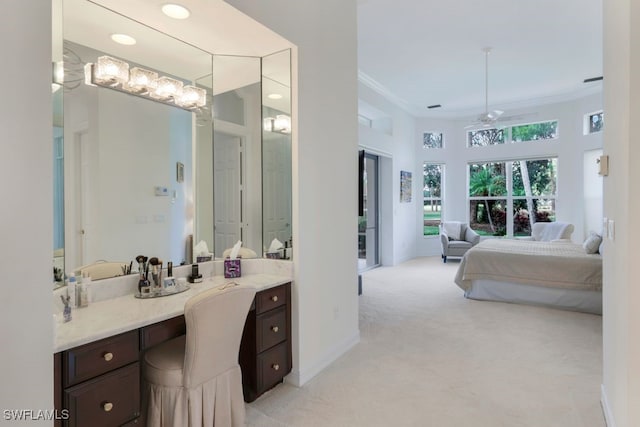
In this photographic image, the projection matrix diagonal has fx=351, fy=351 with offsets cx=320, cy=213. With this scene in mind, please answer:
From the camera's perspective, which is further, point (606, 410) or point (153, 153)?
point (153, 153)

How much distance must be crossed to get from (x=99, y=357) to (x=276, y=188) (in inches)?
66.2

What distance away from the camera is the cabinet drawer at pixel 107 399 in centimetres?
138

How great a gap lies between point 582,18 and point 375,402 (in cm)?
488

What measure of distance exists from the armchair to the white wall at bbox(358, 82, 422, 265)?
0.82 meters

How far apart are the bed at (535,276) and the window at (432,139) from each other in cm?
417

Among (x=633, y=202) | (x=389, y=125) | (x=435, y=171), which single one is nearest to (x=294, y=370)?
(x=633, y=202)

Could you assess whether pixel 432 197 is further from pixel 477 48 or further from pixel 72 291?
pixel 72 291

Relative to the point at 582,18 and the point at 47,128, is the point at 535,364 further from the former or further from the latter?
the point at 582,18

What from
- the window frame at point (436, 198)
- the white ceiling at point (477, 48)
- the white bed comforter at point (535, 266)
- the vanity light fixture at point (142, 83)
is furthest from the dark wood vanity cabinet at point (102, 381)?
the window frame at point (436, 198)

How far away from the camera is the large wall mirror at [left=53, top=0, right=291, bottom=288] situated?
199cm

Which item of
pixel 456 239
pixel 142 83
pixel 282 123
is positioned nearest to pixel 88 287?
pixel 142 83

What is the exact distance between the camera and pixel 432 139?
873 centimetres

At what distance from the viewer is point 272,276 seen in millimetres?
2604

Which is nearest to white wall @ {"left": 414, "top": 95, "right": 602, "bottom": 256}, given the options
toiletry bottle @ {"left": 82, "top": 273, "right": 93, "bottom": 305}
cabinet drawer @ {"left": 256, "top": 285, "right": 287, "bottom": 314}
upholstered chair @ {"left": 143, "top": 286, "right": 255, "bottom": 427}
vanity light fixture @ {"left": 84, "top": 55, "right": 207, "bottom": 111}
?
cabinet drawer @ {"left": 256, "top": 285, "right": 287, "bottom": 314}
